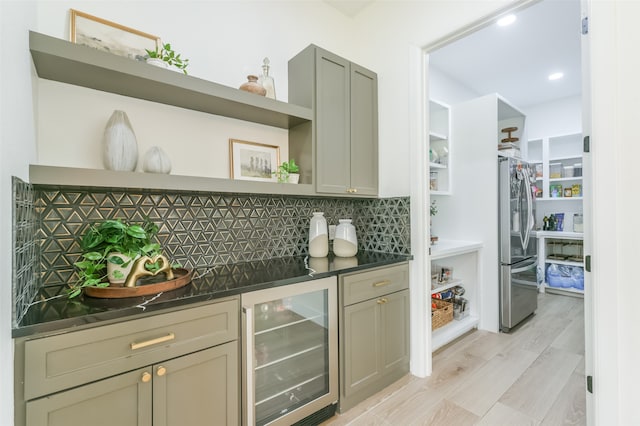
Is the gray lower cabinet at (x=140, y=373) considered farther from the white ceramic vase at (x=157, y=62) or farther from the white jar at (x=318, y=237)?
the white ceramic vase at (x=157, y=62)

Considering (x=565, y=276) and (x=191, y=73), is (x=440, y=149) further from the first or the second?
(x=565, y=276)

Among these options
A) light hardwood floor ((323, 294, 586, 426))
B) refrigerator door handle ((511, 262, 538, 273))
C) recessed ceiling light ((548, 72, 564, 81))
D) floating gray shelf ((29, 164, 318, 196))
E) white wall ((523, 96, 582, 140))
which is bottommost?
light hardwood floor ((323, 294, 586, 426))

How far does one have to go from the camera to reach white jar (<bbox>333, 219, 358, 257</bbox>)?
2092 mm

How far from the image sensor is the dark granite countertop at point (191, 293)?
88 centimetres

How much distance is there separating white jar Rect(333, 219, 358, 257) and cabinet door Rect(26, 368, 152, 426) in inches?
54.0

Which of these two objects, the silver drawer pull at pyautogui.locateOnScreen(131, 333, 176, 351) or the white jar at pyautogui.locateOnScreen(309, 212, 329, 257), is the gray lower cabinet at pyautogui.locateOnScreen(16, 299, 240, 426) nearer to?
the silver drawer pull at pyautogui.locateOnScreen(131, 333, 176, 351)

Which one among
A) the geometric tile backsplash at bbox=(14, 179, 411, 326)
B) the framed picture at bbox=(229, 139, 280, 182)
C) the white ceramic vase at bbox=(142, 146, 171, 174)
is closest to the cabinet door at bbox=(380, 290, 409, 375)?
the geometric tile backsplash at bbox=(14, 179, 411, 326)

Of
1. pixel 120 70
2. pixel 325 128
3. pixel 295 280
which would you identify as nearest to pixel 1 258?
pixel 120 70

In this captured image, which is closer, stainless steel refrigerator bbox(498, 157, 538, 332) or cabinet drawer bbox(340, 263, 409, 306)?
cabinet drawer bbox(340, 263, 409, 306)

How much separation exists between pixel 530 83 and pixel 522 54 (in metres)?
1.03

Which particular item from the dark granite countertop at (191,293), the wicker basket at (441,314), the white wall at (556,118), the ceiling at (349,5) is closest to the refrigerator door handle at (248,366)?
the dark granite countertop at (191,293)

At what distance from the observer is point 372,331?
5.84 ft

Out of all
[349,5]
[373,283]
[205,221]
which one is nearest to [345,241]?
[373,283]

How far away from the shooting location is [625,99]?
120 centimetres
